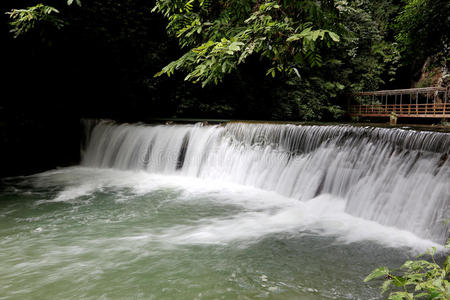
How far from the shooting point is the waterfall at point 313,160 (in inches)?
202

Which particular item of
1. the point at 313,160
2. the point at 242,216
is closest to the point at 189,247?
the point at 242,216

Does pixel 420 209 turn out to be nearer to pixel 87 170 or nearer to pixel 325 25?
pixel 325 25

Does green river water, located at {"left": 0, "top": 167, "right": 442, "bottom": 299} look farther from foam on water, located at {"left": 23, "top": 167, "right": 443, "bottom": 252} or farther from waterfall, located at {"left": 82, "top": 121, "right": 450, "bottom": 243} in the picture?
waterfall, located at {"left": 82, "top": 121, "right": 450, "bottom": 243}

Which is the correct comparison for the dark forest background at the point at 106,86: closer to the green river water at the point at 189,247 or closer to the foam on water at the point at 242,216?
the foam on water at the point at 242,216

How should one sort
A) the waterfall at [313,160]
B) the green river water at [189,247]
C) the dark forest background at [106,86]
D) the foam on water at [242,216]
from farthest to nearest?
the dark forest background at [106,86] < the waterfall at [313,160] < the foam on water at [242,216] < the green river water at [189,247]

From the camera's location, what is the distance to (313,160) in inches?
284

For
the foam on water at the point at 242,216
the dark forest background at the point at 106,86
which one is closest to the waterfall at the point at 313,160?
the foam on water at the point at 242,216

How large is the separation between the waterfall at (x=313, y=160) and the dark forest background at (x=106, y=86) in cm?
182

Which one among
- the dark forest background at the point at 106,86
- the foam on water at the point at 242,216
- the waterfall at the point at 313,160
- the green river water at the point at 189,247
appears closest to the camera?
the green river water at the point at 189,247

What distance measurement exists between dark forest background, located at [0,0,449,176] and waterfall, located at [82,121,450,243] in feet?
5.98

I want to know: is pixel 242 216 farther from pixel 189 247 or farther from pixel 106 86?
pixel 106 86

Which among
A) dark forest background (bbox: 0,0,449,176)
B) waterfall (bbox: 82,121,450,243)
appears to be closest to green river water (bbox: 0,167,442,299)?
waterfall (bbox: 82,121,450,243)

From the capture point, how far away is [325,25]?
3.30 metres

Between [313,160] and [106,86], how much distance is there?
1035 centimetres
